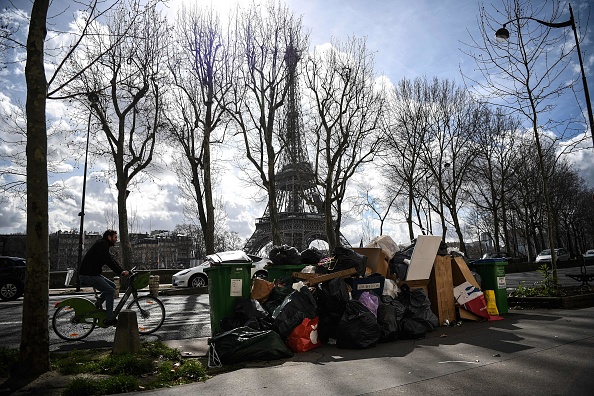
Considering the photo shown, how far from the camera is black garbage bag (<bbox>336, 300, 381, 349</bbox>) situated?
6.00 m

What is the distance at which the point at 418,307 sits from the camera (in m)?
7.07

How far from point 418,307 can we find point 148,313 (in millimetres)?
4680

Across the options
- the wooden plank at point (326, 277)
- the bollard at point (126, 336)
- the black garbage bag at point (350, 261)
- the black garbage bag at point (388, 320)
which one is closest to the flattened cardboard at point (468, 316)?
the black garbage bag at point (388, 320)

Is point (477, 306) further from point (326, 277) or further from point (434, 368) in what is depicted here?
point (434, 368)

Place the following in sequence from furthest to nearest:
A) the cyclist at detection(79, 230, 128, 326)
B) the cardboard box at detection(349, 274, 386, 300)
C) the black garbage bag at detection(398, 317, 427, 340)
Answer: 1. the cyclist at detection(79, 230, 128, 326)
2. the cardboard box at detection(349, 274, 386, 300)
3. the black garbage bag at detection(398, 317, 427, 340)

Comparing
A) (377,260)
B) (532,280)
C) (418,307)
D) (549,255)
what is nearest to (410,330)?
(418,307)

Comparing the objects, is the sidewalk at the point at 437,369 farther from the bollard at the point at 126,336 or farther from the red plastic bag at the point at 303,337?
the bollard at the point at 126,336

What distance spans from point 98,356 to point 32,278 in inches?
58.6

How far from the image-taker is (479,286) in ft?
28.4

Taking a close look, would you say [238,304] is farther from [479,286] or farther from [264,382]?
[479,286]

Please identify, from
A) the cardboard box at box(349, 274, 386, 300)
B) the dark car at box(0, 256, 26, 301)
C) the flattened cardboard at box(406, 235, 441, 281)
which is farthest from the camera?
the dark car at box(0, 256, 26, 301)

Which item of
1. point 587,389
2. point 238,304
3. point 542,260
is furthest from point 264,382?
point 542,260

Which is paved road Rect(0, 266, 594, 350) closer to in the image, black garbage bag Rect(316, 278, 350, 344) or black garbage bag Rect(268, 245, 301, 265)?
black garbage bag Rect(268, 245, 301, 265)

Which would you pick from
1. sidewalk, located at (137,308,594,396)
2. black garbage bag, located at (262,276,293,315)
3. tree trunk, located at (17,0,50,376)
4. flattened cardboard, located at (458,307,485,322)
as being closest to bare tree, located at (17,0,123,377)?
tree trunk, located at (17,0,50,376)
